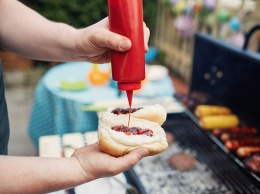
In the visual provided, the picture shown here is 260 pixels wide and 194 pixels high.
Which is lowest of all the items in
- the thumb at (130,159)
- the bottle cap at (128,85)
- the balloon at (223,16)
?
the balloon at (223,16)

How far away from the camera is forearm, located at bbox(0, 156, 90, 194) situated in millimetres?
1255

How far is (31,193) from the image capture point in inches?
51.3

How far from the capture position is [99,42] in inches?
54.7

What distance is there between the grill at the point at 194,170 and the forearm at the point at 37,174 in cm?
80

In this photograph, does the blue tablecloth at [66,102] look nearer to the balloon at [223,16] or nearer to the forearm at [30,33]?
the forearm at [30,33]

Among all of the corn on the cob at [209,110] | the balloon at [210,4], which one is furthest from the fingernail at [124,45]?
the balloon at [210,4]

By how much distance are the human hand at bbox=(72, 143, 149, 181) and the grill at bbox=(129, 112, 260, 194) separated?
0.73 meters

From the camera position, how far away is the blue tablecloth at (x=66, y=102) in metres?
3.51

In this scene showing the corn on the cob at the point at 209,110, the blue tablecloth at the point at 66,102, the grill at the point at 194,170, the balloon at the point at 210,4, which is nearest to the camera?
the grill at the point at 194,170

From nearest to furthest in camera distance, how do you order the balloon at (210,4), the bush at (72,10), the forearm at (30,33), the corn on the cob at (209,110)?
the forearm at (30,33) → the corn on the cob at (209,110) → the balloon at (210,4) → the bush at (72,10)

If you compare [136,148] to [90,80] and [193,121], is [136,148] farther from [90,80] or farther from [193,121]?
[90,80]

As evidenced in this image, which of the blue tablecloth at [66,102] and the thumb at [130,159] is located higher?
the thumb at [130,159]

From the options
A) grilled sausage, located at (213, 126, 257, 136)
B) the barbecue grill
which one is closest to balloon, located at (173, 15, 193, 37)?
the barbecue grill

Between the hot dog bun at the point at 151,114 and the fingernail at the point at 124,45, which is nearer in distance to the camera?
the fingernail at the point at 124,45
